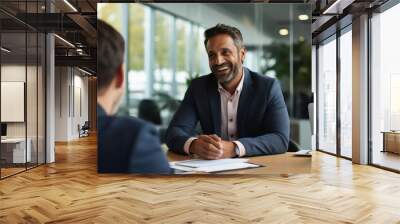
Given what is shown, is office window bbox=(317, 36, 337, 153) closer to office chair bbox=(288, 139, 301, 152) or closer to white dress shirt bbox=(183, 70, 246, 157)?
office chair bbox=(288, 139, 301, 152)

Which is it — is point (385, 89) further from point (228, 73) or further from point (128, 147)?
point (128, 147)

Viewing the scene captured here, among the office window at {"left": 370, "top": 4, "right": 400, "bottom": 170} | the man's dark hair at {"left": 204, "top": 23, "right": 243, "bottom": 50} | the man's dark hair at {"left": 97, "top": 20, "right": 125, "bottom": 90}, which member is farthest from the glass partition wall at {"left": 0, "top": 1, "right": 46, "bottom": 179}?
the office window at {"left": 370, "top": 4, "right": 400, "bottom": 170}

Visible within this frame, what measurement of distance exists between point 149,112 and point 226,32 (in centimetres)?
163

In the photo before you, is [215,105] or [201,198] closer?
[201,198]

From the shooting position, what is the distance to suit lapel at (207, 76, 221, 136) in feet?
19.5

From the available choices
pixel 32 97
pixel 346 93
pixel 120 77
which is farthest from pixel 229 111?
pixel 346 93

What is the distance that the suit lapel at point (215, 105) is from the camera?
5957 millimetres

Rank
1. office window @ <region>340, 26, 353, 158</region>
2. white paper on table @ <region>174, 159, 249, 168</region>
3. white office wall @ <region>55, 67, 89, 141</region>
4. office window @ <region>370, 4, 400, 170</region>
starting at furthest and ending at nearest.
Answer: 1. white office wall @ <region>55, 67, 89, 141</region>
2. office window @ <region>340, 26, 353, 158</region>
3. office window @ <region>370, 4, 400, 170</region>
4. white paper on table @ <region>174, 159, 249, 168</region>

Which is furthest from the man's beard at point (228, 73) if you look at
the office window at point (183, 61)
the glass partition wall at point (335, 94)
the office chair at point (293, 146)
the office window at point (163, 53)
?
the glass partition wall at point (335, 94)

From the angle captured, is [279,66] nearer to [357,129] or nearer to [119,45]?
[119,45]

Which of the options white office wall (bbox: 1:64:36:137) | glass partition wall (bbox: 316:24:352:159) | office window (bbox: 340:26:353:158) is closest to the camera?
white office wall (bbox: 1:64:36:137)

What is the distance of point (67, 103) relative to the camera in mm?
15883

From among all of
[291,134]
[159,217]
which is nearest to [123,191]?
[159,217]

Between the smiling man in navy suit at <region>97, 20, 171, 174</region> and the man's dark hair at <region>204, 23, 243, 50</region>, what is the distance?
4.15 feet
